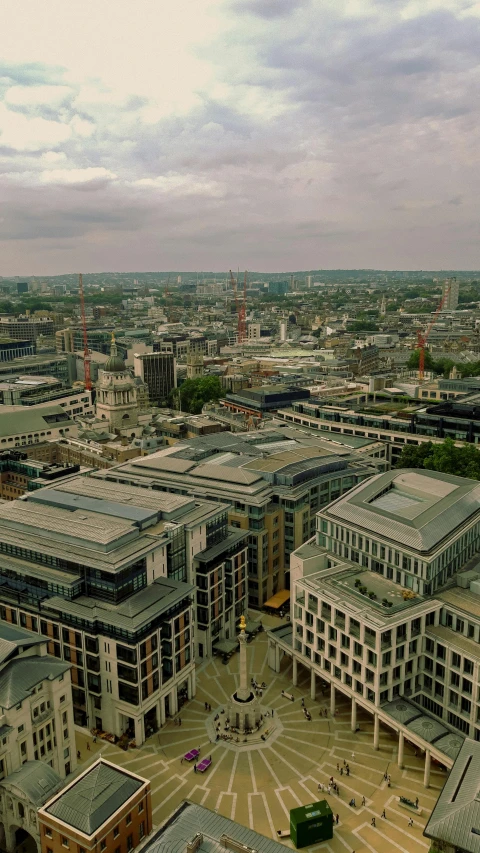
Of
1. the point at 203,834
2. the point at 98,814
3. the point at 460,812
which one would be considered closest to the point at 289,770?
the point at 460,812

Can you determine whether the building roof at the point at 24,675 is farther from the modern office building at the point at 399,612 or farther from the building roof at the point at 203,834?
the modern office building at the point at 399,612

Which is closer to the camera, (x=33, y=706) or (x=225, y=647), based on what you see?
(x=33, y=706)

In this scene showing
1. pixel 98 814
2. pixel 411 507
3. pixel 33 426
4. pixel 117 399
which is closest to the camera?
pixel 98 814

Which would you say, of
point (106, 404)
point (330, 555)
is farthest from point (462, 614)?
point (106, 404)

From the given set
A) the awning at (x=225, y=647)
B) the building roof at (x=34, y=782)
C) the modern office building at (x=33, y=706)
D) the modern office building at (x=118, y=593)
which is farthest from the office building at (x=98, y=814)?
the awning at (x=225, y=647)

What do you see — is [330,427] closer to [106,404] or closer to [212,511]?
[106,404]

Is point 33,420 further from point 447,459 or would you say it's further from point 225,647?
point 225,647
